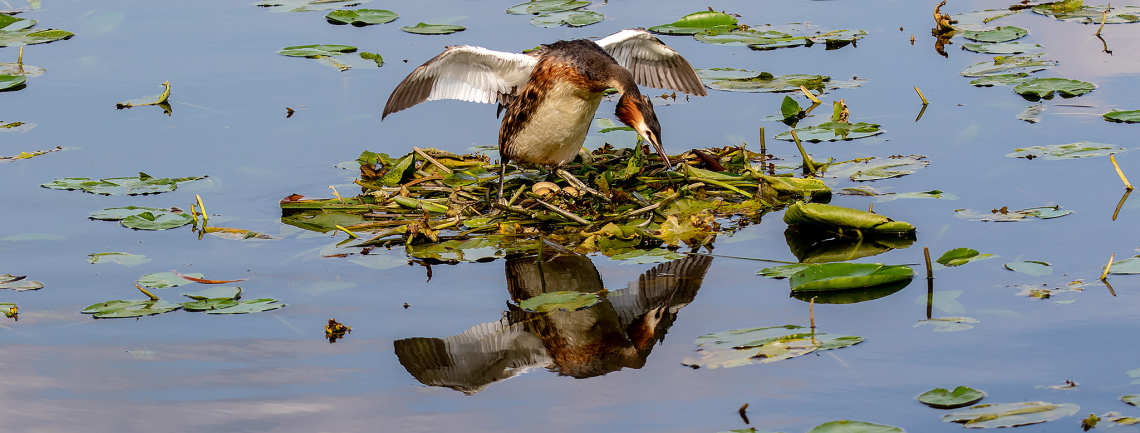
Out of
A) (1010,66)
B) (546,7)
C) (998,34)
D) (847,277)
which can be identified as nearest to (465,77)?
(847,277)

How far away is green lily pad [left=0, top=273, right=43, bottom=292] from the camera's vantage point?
4970mm

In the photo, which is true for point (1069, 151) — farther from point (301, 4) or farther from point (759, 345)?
point (301, 4)

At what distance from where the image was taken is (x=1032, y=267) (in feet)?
15.6

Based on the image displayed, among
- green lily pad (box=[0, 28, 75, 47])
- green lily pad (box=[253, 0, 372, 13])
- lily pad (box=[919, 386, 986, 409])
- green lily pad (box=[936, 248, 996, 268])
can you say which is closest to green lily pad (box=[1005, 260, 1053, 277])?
green lily pad (box=[936, 248, 996, 268])

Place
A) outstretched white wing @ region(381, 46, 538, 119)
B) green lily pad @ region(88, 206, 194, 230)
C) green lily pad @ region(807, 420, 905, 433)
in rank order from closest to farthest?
green lily pad @ region(807, 420, 905, 433), green lily pad @ region(88, 206, 194, 230), outstretched white wing @ region(381, 46, 538, 119)

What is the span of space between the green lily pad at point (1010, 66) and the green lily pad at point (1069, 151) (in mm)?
1768

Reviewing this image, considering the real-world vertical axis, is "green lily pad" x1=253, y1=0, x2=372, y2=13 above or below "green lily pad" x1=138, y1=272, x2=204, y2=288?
above

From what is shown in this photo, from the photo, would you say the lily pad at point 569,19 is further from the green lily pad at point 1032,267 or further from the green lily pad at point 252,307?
the green lily pad at point 1032,267

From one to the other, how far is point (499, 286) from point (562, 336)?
70 centimetres

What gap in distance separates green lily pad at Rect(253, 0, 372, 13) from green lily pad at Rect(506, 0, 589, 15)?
209 cm

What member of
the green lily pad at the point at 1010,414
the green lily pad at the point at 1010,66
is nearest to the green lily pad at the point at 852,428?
the green lily pad at the point at 1010,414

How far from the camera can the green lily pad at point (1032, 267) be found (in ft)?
15.5

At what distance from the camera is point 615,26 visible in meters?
9.70

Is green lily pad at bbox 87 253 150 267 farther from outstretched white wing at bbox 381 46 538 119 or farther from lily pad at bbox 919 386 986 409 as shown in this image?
lily pad at bbox 919 386 986 409
